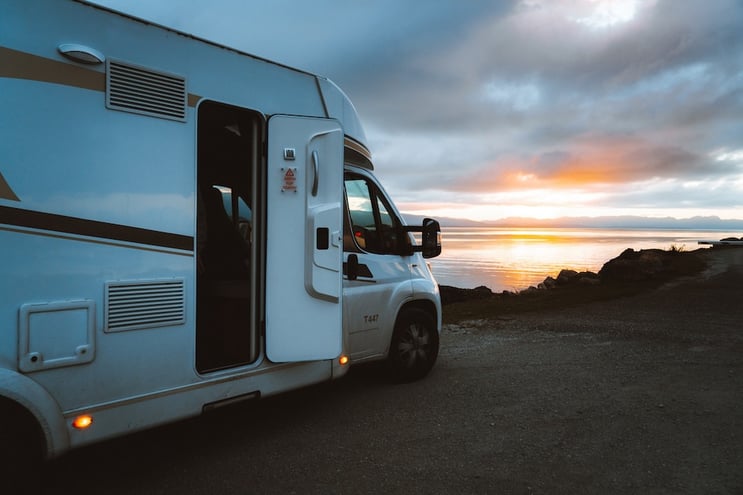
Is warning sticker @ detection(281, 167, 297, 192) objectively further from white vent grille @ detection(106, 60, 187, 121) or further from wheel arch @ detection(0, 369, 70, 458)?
wheel arch @ detection(0, 369, 70, 458)

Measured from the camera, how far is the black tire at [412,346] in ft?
17.0

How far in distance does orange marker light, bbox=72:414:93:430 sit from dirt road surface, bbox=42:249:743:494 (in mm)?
374

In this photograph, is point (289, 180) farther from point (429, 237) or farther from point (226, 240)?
point (429, 237)

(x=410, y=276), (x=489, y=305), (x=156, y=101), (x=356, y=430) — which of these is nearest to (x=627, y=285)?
(x=489, y=305)

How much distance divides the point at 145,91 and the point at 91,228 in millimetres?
874

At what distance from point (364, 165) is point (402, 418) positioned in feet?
7.72

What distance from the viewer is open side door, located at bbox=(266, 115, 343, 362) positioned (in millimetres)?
3729

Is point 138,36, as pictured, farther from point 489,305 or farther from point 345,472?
point 489,305

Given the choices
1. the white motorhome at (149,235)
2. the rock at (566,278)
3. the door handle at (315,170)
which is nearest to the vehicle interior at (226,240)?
the white motorhome at (149,235)

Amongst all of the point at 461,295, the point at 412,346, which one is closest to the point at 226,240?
the point at 412,346

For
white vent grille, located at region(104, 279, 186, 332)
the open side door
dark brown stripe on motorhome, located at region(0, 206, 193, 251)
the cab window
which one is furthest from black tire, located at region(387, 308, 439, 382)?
dark brown stripe on motorhome, located at region(0, 206, 193, 251)

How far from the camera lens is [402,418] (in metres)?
4.43

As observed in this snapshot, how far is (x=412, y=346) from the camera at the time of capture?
5.37 metres

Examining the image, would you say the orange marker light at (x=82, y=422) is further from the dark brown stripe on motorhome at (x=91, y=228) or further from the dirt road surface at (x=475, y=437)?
the dark brown stripe on motorhome at (x=91, y=228)
